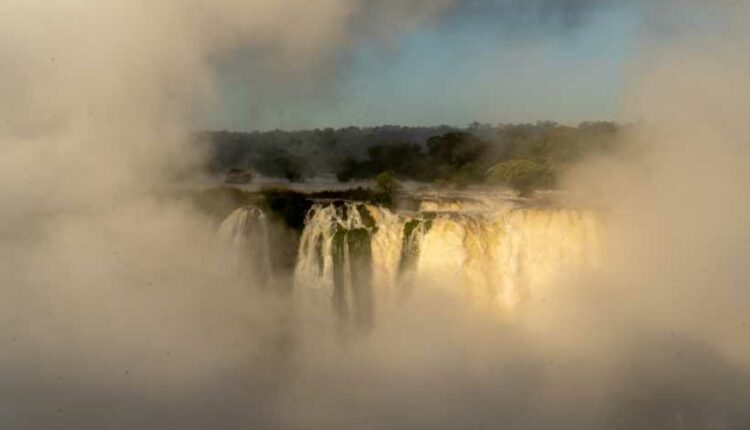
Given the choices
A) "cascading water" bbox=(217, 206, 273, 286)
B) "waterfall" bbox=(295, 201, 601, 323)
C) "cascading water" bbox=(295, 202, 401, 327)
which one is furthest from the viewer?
"cascading water" bbox=(217, 206, 273, 286)

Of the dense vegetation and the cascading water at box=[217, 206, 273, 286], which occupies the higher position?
the dense vegetation

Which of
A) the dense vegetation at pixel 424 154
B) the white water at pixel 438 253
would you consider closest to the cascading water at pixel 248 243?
the white water at pixel 438 253

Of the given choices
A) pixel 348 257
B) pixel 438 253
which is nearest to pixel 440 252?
pixel 438 253

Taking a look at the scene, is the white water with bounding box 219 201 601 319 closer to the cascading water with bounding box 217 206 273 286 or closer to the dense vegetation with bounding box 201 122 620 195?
the cascading water with bounding box 217 206 273 286

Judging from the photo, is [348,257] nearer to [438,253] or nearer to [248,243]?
[438,253]

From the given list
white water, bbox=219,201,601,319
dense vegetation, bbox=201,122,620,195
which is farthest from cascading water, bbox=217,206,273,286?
dense vegetation, bbox=201,122,620,195

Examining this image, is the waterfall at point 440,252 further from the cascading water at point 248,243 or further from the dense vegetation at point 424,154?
the dense vegetation at point 424,154

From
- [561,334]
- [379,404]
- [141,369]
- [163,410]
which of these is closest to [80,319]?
[141,369]

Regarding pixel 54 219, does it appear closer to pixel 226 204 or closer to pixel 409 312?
pixel 226 204
